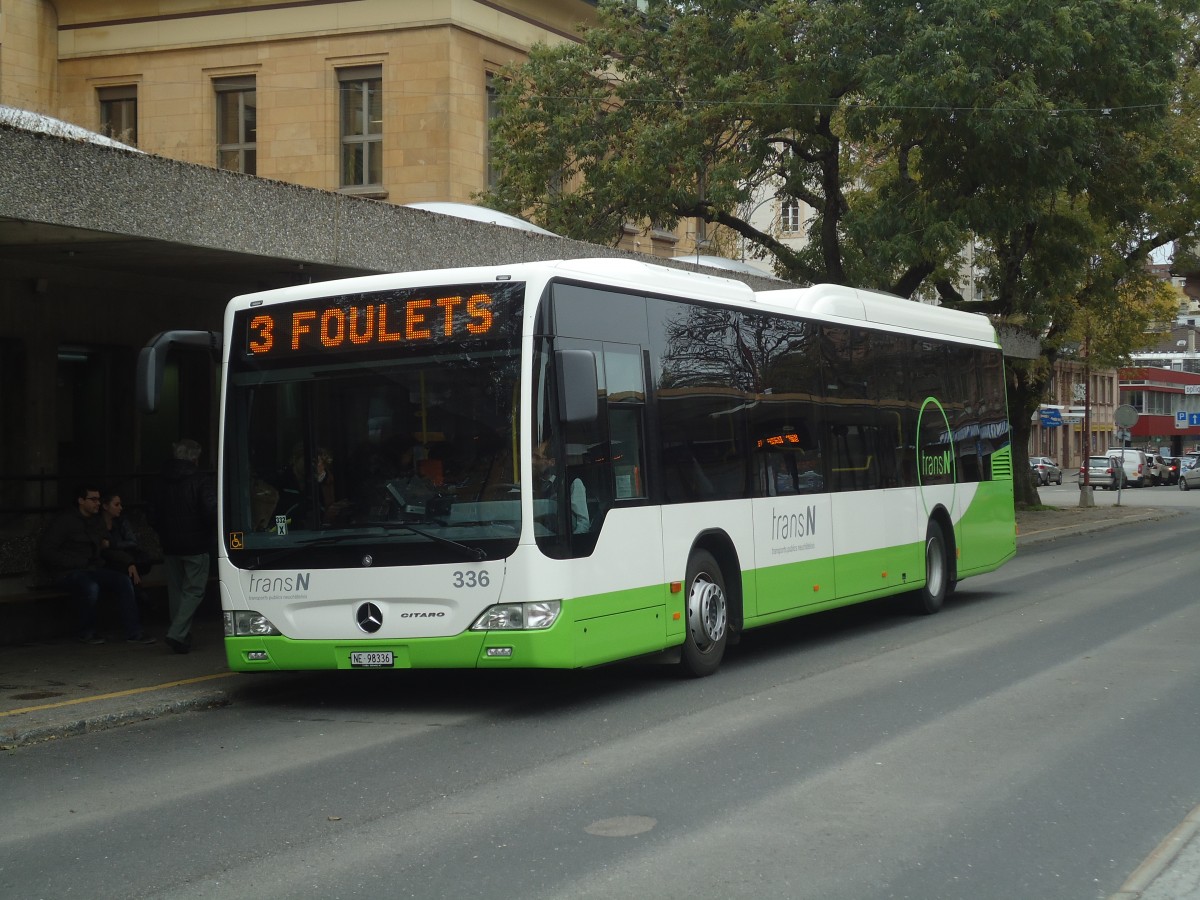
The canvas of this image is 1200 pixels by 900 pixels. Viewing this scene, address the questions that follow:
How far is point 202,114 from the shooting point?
1382 inches

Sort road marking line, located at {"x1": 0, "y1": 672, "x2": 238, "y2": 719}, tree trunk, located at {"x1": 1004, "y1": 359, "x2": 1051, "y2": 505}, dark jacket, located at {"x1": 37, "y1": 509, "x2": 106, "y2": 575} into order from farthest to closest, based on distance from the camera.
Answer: tree trunk, located at {"x1": 1004, "y1": 359, "x2": 1051, "y2": 505}
dark jacket, located at {"x1": 37, "y1": 509, "x2": 106, "y2": 575}
road marking line, located at {"x1": 0, "y1": 672, "x2": 238, "y2": 719}

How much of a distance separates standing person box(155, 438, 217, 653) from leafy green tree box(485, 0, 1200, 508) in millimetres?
13677

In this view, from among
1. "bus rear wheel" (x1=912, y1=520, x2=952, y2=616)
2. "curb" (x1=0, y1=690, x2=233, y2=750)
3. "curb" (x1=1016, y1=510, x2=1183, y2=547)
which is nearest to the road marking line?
"curb" (x1=0, y1=690, x2=233, y2=750)

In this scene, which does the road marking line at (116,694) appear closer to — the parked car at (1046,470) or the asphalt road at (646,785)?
the asphalt road at (646,785)

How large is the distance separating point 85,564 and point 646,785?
7.61m

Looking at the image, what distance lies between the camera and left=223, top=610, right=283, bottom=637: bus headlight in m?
10.4

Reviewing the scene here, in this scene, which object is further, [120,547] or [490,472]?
[120,547]

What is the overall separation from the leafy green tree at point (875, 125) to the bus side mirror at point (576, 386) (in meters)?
14.6

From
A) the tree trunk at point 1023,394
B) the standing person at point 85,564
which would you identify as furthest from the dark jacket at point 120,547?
the tree trunk at point 1023,394

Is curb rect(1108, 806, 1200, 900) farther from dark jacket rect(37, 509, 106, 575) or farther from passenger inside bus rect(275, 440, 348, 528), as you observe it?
dark jacket rect(37, 509, 106, 575)

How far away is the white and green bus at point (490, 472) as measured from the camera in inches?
386

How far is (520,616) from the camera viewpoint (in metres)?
9.73

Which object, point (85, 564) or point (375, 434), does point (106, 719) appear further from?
point (85, 564)

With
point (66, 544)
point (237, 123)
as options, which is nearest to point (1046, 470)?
point (237, 123)
